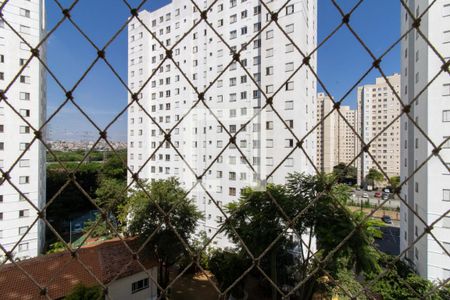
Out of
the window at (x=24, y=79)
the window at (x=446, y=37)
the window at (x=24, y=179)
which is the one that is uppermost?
the window at (x=446, y=37)

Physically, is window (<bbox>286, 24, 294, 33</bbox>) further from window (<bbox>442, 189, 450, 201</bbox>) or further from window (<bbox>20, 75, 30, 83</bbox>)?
window (<bbox>20, 75, 30, 83</bbox>)

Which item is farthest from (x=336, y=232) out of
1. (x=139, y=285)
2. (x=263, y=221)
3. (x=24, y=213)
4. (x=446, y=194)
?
(x=24, y=213)

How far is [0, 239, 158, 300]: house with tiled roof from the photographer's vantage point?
10.1ft

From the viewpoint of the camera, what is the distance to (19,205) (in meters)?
6.00

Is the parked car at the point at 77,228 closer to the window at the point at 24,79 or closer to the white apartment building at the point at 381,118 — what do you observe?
the window at the point at 24,79

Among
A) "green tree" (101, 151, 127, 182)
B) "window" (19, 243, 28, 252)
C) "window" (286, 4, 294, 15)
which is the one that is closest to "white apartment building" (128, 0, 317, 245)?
"window" (286, 4, 294, 15)

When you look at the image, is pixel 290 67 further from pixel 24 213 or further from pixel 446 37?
pixel 24 213

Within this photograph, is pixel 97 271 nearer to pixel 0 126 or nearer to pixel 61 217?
pixel 0 126

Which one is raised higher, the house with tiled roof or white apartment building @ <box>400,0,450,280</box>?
white apartment building @ <box>400,0,450,280</box>

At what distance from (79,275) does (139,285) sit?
97 centimetres

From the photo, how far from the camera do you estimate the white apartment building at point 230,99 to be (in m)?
5.84

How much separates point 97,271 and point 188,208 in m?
1.95

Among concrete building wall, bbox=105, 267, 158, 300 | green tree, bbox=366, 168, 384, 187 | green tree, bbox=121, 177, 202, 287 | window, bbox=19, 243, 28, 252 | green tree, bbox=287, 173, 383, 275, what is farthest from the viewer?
green tree, bbox=366, 168, 384, 187

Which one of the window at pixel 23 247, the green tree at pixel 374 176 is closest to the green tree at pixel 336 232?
the window at pixel 23 247
